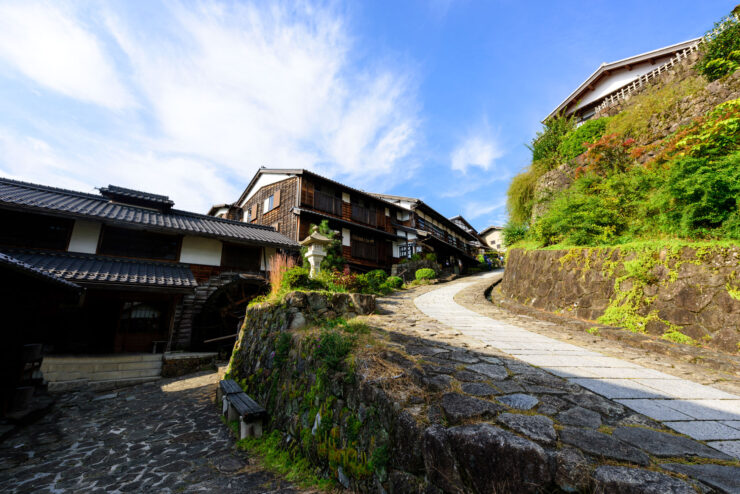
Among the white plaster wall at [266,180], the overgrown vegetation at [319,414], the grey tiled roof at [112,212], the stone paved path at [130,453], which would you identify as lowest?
the stone paved path at [130,453]

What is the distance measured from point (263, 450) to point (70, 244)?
11549mm

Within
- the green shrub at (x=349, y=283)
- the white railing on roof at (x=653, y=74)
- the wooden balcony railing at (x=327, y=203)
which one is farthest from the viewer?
the wooden balcony railing at (x=327, y=203)

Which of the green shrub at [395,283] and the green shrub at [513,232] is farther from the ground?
the green shrub at [513,232]

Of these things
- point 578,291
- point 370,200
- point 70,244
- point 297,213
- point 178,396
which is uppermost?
point 370,200

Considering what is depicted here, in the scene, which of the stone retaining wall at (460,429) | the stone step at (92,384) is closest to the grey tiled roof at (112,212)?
the stone step at (92,384)

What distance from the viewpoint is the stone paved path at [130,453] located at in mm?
3961

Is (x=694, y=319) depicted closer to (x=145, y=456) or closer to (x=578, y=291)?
(x=578, y=291)

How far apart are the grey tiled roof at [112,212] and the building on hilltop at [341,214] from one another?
3.34 m

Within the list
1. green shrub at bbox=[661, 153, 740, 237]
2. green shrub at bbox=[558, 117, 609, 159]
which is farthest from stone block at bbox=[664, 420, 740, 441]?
green shrub at bbox=[558, 117, 609, 159]

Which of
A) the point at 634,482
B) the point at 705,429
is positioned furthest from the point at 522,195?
the point at 634,482

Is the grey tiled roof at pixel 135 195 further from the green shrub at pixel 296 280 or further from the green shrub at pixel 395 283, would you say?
the green shrub at pixel 395 283

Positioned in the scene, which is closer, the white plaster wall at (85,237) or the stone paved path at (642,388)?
the stone paved path at (642,388)

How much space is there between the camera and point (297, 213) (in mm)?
16500

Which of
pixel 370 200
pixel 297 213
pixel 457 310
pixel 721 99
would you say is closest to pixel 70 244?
pixel 297 213
